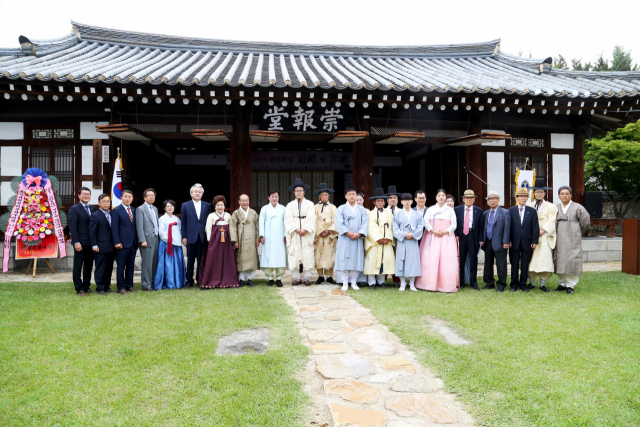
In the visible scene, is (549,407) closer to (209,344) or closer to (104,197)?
(209,344)

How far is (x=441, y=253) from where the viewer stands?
7.01 m

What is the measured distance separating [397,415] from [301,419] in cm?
63

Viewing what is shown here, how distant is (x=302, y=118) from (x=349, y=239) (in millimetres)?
3109

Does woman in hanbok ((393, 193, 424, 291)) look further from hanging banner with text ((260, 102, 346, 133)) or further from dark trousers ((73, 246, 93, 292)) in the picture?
dark trousers ((73, 246, 93, 292))

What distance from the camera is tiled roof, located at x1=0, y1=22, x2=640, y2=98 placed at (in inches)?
328

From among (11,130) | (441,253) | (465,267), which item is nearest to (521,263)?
(465,267)

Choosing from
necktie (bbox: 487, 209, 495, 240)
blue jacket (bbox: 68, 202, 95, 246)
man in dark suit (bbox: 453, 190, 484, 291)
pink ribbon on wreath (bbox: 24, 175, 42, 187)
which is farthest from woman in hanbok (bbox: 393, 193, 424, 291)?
pink ribbon on wreath (bbox: 24, 175, 42, 187)

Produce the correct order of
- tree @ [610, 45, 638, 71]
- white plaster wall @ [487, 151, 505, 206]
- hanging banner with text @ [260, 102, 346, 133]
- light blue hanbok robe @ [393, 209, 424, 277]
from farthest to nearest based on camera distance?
tree @ [610, 45, 638, 71] < white plaster wall @ [487, 151, 505, 206] < hanging banner with text @ [260, 102, 346, 133] < light blue hanbok robe @ [393, 209, 424, 277]

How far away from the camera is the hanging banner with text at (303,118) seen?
29.0ft

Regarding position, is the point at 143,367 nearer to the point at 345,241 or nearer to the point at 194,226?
the point at 194,226

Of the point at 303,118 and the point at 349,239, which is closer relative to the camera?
the point at 349,239

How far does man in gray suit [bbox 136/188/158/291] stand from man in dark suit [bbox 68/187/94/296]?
73 cm

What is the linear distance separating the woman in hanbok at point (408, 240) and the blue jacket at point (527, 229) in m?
1.49

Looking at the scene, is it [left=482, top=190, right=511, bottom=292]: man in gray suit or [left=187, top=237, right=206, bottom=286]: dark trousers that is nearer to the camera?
[left=482, top=190, right=511, bottom=292]: man in gray suit
